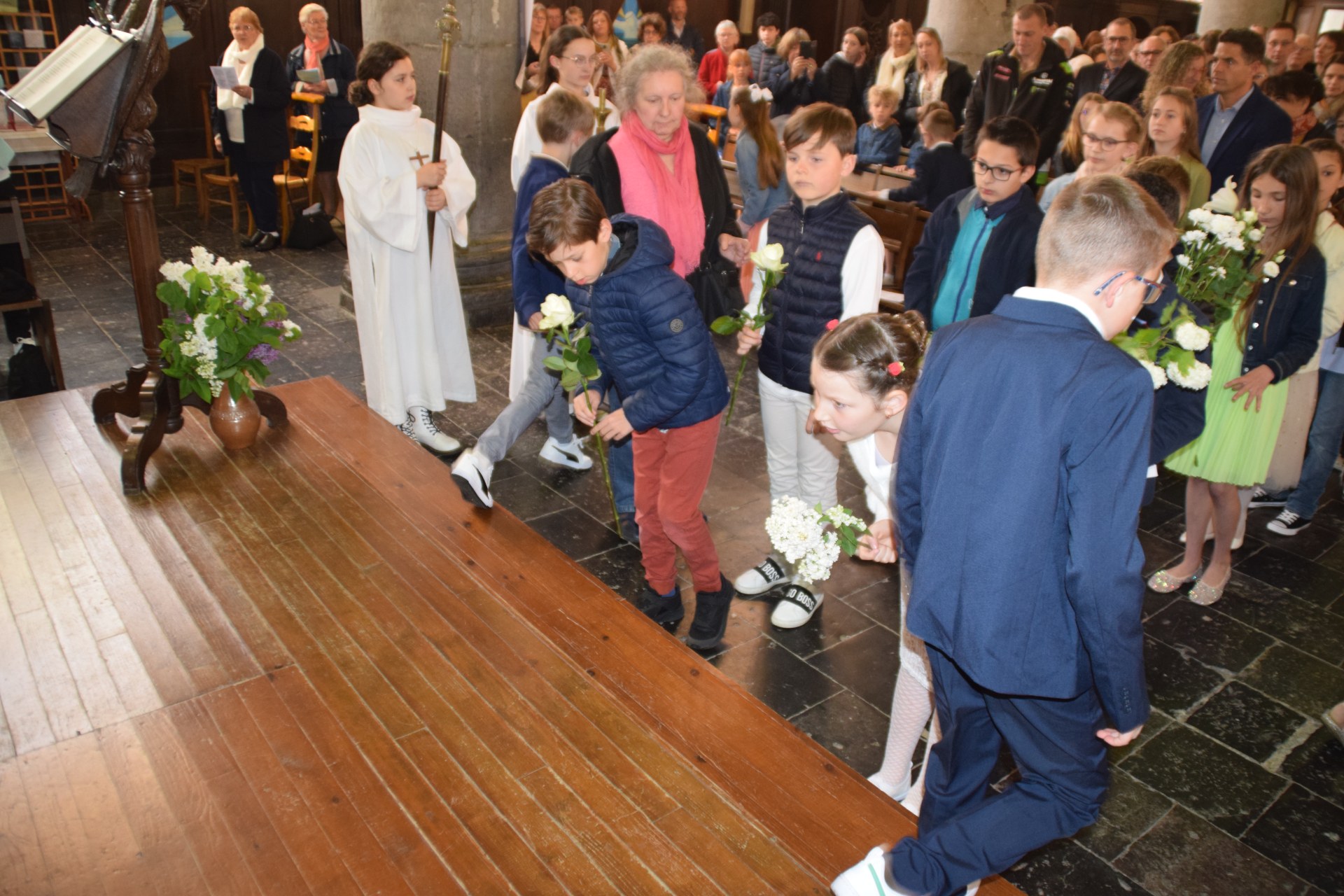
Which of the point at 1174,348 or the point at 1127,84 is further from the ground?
the point at 1127,84

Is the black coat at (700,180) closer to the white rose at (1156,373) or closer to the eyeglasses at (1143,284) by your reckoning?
the white rose at (1156,373)

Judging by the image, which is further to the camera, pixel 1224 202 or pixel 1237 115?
pixel 1237 115

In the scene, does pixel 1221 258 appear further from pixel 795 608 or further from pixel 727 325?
pixel 795 608

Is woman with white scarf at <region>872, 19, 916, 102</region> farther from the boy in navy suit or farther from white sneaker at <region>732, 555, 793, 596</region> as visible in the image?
the boy in navy suit

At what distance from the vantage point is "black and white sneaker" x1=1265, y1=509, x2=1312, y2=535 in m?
4.52

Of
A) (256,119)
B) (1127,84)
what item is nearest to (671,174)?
(1127,84)

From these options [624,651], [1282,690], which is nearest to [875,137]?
[1282,690]

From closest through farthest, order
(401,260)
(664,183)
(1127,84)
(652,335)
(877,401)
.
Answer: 1. (877,401)
2. (652,335)
3. (664,183)
4. (401,260)
5. (1127,84)

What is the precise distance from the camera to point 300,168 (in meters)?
8.77

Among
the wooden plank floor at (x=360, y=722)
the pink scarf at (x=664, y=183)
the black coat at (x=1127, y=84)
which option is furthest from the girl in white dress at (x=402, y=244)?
the black coat at (x=1127, y=84)

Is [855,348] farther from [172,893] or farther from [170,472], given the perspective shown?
[170,472]

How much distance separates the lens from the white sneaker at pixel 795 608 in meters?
3.66

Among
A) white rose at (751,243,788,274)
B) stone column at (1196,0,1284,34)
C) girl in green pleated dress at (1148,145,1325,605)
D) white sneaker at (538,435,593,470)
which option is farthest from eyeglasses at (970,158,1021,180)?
stone column at (1196,0,1284,34)

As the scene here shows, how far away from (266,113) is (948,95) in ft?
17.7
